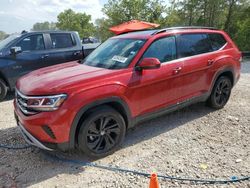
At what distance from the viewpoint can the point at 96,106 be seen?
11.6ft

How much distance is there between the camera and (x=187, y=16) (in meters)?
32.2

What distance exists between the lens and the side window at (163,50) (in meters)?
4.08

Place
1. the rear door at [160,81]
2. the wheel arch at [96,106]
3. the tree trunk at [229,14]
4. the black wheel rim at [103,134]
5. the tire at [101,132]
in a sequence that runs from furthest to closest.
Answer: the tree trunk at [229,14]
the rear door at [160,81]
the black wheel rim at [103,134]
the tire at [101,132]
the wheel arch at [96,106]

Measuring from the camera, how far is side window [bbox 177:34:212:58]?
4.48 meters

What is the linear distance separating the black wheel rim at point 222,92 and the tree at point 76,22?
4287 cm

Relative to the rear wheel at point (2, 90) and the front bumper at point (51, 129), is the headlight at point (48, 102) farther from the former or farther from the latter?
the rear wheel at point (2, 90)

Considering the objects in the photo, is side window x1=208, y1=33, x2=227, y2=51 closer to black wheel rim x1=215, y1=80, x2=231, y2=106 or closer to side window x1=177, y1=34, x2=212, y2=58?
side window x1=177, y1=34, x2=212, y2=58

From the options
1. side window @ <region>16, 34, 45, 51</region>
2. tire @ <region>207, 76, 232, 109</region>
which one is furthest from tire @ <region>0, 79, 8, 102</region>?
tire @ <region>207, 76, 232, 109</region>

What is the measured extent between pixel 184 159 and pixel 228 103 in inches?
106

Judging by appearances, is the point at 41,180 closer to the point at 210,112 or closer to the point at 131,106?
the point at 131,106

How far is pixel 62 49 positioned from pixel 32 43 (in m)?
0.84

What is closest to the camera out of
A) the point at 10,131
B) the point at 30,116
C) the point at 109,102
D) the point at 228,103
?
the point at 30,116

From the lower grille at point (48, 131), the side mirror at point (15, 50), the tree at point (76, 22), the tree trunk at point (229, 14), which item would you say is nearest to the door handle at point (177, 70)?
the lower grille at point (48, 131)

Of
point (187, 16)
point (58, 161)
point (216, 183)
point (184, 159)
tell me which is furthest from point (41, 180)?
point (187, 16)
